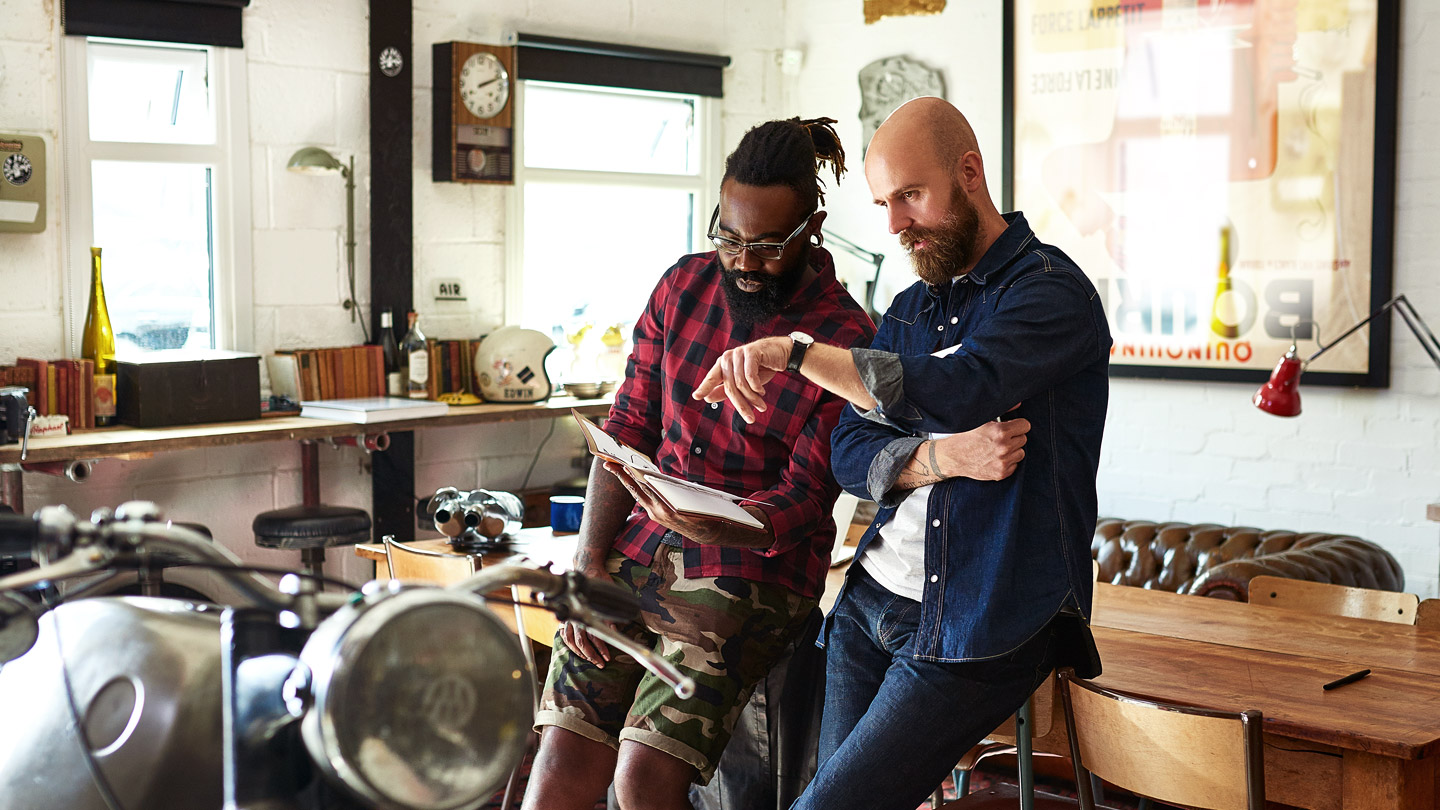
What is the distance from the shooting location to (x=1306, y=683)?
2178 millimetres

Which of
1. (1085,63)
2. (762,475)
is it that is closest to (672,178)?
(1085,63)

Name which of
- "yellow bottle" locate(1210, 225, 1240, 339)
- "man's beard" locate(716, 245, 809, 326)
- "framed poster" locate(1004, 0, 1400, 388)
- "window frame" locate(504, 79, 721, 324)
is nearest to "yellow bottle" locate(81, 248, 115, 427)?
"window frame" locate(504, 79, 721, 324)

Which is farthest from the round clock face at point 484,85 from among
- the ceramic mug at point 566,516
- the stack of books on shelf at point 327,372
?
the ceramic mug at point 566,516

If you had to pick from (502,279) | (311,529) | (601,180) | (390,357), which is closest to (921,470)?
(311,529)

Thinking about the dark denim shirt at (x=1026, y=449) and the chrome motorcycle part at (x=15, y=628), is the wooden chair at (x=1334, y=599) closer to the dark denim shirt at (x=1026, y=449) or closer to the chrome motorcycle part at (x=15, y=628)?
the dark denim shirt at (x=1026, y=449)

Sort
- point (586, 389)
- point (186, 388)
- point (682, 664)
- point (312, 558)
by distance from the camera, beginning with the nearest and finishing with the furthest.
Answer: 1. point (682, 664)
2. point (186, 388)
3. point (312, 558)
4. point (586, 389)

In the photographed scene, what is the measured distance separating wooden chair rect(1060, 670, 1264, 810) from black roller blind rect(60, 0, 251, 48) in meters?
3.58

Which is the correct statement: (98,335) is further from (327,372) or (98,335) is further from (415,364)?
(415,364)

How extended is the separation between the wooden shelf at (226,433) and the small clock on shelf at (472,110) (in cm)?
91

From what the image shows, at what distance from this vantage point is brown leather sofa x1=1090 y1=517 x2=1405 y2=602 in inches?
138

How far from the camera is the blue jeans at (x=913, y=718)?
5.74 ft

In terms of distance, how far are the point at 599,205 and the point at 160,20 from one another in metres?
1.89

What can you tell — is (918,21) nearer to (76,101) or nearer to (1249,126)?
(1249,126)

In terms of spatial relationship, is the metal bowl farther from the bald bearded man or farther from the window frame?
the bald bearded man
